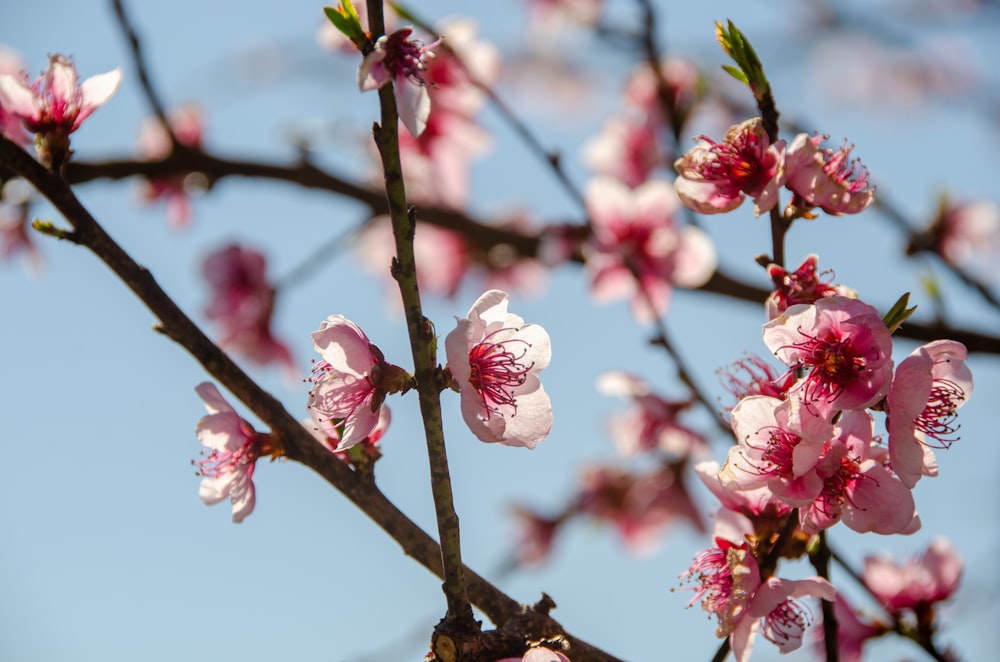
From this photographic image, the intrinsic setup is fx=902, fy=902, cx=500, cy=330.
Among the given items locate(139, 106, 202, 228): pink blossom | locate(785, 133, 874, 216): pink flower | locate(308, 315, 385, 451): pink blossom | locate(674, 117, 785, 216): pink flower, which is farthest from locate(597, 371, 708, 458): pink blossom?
locate(139, 106, 202, 228): pink blossom

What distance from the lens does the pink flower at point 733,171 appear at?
135cm

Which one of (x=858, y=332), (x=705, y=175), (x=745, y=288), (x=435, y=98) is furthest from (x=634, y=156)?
(x=858, y=332)

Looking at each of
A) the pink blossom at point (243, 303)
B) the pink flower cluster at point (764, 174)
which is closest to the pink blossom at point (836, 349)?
the pink flower cluster at point (764, 174)

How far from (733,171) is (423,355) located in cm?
65

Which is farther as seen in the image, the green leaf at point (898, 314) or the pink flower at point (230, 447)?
the pink flower at point (230, 447)

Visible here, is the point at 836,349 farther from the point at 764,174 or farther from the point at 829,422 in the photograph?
the point at 764,174

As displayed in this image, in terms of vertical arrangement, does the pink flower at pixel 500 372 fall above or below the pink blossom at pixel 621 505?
below

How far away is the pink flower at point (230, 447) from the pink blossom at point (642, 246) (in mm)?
1578

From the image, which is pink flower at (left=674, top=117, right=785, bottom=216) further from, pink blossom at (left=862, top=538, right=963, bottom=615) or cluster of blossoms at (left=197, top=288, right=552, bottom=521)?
pink blossom at (left=862, top=538, right=963, bottom=615)

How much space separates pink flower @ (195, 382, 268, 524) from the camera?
4.72 feet

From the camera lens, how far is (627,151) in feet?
14.3

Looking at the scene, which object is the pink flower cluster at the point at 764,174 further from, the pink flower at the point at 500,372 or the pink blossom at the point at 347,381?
the pink blossom at the point at 347,381

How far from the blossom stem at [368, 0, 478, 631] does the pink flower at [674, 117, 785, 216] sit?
0.56 m

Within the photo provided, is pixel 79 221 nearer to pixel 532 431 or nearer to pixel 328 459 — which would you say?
pixel 328 459
